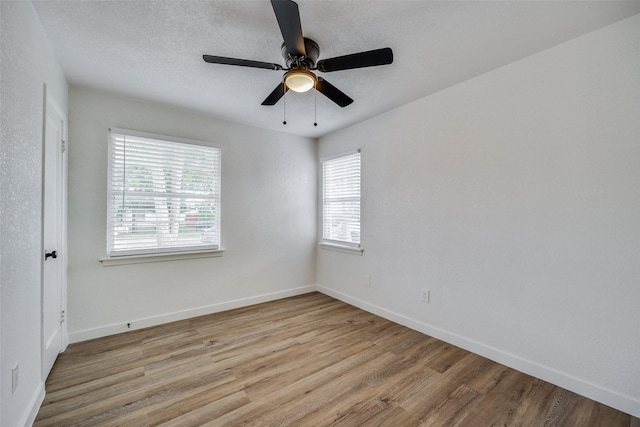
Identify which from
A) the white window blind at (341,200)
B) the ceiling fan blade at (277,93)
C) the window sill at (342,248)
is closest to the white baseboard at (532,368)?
the window sill at (342,248)

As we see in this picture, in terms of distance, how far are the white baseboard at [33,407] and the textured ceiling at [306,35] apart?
2.42 m

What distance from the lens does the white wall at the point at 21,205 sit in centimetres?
135

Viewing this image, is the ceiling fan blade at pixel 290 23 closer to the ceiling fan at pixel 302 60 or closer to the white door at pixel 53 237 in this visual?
the ceiling fan at pixel 302 60

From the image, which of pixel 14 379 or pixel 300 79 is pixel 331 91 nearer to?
pixel 300 79

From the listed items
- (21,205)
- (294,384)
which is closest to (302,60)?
(21,205)

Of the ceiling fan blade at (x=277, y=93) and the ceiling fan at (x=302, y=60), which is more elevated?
the ceiling fan at (x=302, y=60)

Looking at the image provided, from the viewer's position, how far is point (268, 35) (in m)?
1.91

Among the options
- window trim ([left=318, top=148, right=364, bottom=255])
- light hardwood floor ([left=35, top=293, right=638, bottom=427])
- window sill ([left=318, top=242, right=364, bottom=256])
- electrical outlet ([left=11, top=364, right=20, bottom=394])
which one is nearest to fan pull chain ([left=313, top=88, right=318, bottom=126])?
window trim ([left=318, top=148, right=364, bottom=255])

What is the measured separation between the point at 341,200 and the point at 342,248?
0.70 metres

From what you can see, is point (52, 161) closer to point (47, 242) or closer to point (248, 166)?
point (47, 242)

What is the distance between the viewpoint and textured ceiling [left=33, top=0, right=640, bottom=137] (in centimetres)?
167

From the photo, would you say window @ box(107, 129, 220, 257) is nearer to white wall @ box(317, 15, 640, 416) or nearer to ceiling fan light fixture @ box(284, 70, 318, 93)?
ceiling fan light fixture @ box(284, 70, 318, 93)

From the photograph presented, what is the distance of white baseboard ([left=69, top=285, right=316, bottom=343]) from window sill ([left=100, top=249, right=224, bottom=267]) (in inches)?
25.0

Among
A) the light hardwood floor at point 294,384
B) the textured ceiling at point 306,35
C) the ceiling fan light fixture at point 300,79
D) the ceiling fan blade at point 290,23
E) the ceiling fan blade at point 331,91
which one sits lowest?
the light hardwood floor at point 294,384
